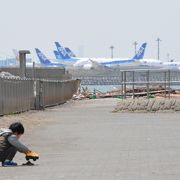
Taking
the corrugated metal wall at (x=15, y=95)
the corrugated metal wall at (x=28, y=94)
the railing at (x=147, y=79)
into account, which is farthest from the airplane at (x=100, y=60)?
the corrugated metal wall at (x=15, y=95)

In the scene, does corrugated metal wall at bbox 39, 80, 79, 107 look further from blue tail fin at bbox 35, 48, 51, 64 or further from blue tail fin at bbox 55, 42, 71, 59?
blue tail fin at bbox 55, 42, 71, 59

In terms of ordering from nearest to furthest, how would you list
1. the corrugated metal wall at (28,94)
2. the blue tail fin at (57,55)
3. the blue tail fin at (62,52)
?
the corrugated metal wall at (28,94) < the blue tail fin at (57,55) < the blue tail fin at (62,52)

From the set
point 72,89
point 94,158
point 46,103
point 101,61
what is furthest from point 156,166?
point 101,61

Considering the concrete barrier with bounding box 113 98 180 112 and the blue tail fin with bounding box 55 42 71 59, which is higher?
the concrete barrier with bounding box 113 98 180 112

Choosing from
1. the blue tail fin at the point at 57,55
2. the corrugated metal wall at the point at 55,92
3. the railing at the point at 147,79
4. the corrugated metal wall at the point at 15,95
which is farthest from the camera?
the blue tail fin at the point at 57,55

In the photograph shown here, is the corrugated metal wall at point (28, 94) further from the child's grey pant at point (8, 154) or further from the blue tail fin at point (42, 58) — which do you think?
the blue tail fin at point (42, 58)

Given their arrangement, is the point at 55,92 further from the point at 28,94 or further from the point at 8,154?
the point at 8,154

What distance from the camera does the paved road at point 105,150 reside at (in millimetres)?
10828

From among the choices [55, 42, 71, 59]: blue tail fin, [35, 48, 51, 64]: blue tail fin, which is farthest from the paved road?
[55, 42, 71, 59]: blue tail fin

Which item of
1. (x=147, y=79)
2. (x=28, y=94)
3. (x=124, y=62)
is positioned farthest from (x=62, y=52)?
(x=28, y=94)

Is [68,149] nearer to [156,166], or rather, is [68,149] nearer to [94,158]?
[94,158]

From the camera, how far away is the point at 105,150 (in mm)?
14727

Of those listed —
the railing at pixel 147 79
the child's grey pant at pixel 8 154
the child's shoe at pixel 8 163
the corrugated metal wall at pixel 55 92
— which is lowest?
the corrugated metal wall at pixel 55 92

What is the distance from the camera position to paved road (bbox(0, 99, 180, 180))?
10.8m
